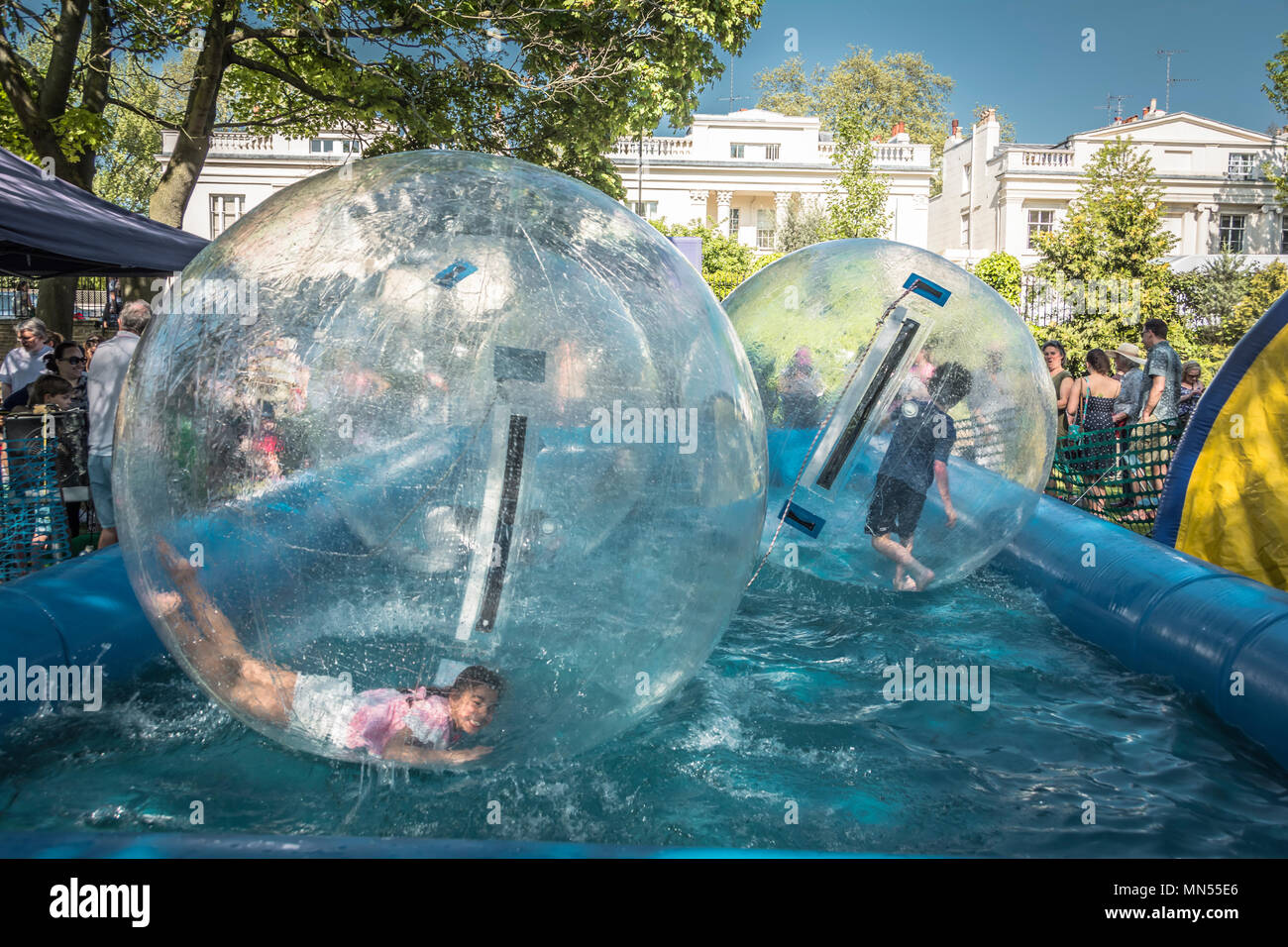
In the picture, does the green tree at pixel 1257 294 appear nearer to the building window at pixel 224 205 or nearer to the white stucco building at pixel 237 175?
the white stucco building at pixel 237 175

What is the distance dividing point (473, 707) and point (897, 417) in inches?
117

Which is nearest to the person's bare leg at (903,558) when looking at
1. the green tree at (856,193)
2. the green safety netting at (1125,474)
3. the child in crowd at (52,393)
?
the green safety netting at (1125,474)

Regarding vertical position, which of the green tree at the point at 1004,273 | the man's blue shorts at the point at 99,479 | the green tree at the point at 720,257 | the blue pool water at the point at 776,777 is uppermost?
the green tree at the point at 720,257

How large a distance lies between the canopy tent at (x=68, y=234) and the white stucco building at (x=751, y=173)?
33732mm

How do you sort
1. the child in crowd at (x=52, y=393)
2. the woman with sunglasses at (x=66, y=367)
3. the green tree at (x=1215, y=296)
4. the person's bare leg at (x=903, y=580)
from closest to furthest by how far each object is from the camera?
the person's bare leg at (x=903, y=580) → the child in crowd at (x=52, y=393) → the woman with sunglasses at (x=66, y=367) → the green tree at (x=1215, y=296)

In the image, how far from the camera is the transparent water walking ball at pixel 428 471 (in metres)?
2.74

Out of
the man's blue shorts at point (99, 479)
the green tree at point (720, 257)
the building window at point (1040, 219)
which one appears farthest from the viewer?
the building window at point (1040, 219)

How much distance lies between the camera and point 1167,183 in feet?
137

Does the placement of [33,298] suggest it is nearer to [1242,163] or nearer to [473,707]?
[473,707]

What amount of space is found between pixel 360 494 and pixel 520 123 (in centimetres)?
1143

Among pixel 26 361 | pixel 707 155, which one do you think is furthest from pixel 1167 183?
pixel 26 361
